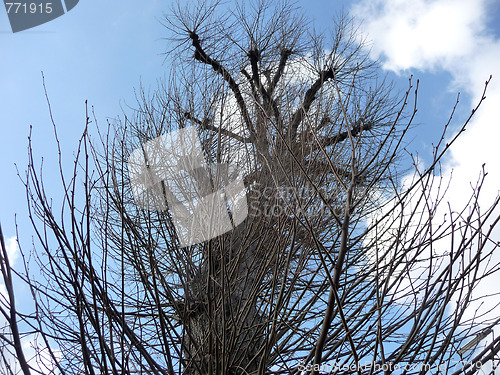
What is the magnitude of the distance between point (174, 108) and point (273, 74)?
7.06 feet

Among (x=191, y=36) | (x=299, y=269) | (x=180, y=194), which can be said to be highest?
(x=191, y=36)

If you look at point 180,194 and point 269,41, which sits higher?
point 269,41

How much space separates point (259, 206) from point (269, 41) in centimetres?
270

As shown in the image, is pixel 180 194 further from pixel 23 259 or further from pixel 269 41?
pixel 269 41

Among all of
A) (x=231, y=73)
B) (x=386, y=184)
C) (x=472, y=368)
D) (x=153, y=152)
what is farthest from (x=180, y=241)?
(x=386, y=184)

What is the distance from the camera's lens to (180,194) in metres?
2.94

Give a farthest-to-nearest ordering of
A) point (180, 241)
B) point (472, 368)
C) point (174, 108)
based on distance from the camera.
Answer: point (174, 108) < point (180, 241) < point (472, 368)

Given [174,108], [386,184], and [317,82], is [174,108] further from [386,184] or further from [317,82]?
[386,184]

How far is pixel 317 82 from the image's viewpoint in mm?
4926

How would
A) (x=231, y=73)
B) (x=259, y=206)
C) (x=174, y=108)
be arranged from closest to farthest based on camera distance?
(x=259, y=206), (x=174, y=108), (x=231, y=73)

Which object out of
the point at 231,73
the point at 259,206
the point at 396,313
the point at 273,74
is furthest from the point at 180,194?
the point at 273,74

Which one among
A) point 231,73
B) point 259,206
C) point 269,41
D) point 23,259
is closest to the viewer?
point 23,259

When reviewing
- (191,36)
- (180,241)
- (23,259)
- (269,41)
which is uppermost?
(191,36)

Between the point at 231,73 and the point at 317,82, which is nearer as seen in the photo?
the point at 231,73
